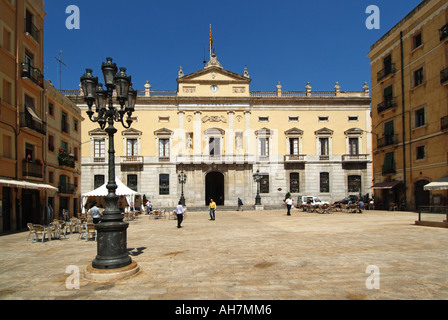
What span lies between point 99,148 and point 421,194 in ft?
104

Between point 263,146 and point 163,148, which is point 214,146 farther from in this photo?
point 163,148

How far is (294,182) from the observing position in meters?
36.1

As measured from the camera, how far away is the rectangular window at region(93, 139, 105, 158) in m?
35.1

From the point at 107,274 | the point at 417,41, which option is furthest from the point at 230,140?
the point at 107,274

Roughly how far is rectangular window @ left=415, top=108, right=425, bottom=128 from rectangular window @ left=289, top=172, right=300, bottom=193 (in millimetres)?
14416

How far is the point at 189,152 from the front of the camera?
35375 millimetres

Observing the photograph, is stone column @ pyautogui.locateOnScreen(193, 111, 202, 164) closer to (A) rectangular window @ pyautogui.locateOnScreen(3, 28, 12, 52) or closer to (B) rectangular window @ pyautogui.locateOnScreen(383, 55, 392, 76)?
(B) rectangular window @ pyautogui.locateOnScreen(383, 55, 392, 76)

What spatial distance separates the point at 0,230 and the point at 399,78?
29307 millimetres

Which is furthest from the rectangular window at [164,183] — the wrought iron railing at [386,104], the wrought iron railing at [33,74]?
the wrought iron railing at [386,104]

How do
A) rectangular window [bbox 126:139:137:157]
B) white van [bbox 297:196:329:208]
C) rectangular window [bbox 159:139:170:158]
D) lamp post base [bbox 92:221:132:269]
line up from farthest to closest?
rectangular window [bbox 159:139:170:158] → rectangular window [bbox 126:139:137:157] → white van [bbox 297:196:329:208] → lamp post base [bbox 92:221:132:269]

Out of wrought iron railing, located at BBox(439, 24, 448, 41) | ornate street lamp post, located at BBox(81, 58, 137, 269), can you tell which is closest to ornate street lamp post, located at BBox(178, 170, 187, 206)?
wrought iron railing, located at BBox(439, 24, 448, 41)

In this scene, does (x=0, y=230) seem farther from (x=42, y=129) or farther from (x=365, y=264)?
(x=365, y=264)

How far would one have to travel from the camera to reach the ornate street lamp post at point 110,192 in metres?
6.48
